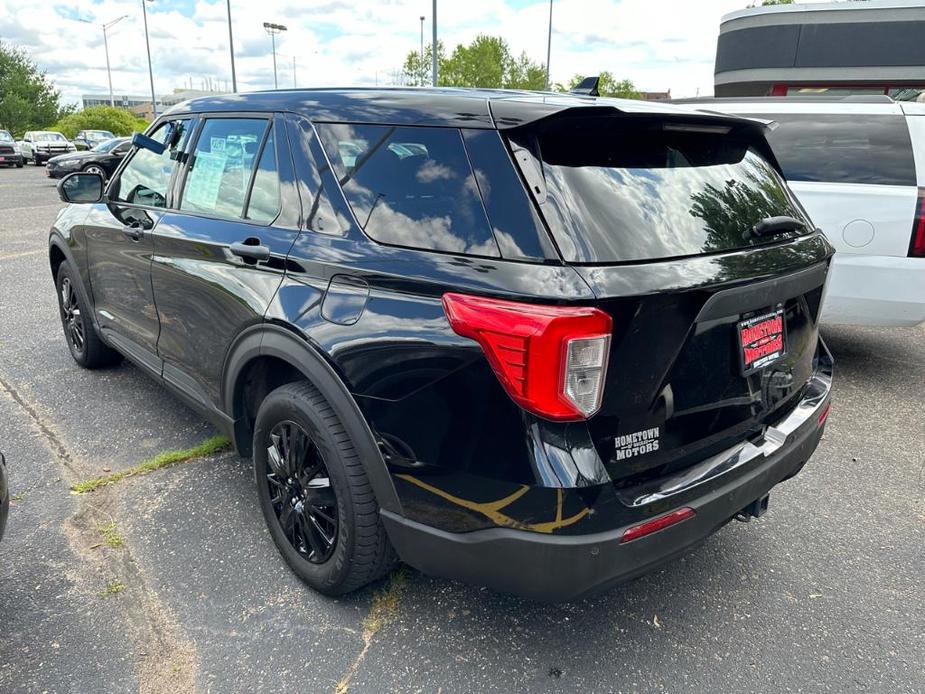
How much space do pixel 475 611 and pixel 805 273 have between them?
1.64m

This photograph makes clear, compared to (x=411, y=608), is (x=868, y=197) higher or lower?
higher

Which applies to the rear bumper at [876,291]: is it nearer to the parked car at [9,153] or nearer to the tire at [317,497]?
the tire at [317,497]

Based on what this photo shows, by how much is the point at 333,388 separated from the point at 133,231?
1.90 metres

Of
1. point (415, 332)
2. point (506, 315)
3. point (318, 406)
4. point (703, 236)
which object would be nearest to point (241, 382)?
point (318, 406)

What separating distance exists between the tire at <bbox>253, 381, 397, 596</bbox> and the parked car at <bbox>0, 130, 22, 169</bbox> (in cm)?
3498

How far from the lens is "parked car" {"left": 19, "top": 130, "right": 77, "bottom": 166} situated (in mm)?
33688

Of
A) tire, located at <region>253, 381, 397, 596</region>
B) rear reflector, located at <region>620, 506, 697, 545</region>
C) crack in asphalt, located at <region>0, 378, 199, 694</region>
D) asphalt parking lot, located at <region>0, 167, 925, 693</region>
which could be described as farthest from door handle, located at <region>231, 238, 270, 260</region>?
rear reflector, located at <region>620, 506, 697, 545</region>

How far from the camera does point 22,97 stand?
173 feet

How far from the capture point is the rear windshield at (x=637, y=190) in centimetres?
181

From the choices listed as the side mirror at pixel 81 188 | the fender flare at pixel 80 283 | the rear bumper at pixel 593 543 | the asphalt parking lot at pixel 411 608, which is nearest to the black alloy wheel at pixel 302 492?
the asphalt parking lot at pixel 411 608

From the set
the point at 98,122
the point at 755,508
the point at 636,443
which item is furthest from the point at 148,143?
the point at 98,122

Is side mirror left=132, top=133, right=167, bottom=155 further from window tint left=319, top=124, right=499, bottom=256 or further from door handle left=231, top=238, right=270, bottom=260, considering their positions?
window tint left=319, top=124, right=499, bottom=256

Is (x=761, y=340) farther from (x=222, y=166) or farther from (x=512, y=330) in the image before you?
(x=222, y=166)

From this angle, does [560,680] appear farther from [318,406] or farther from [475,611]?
[318,406]
